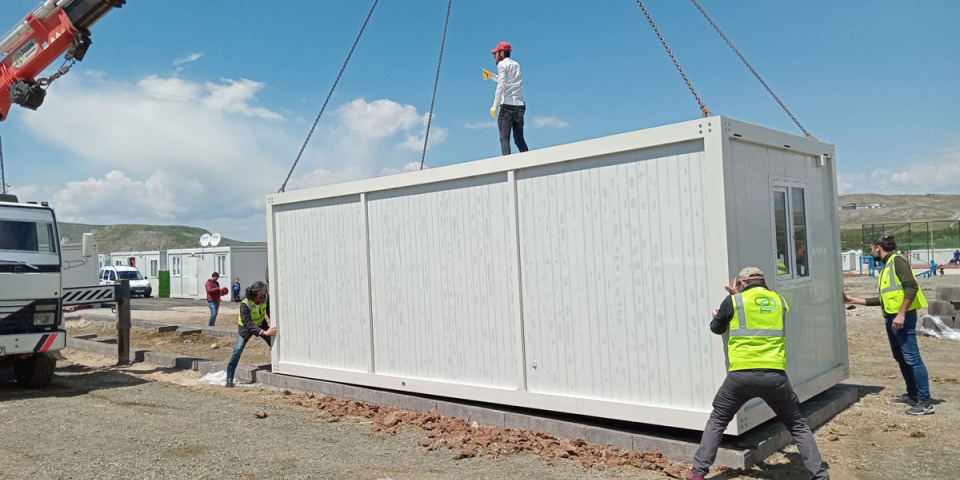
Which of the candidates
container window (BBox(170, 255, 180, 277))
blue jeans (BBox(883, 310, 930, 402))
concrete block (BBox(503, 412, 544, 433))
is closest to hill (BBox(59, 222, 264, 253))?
container window (BBox(170, 255, 180, 277))

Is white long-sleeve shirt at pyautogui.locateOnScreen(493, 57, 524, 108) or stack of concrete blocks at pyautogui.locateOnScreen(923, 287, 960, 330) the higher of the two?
white long-sleeve shirt at pyautogui.locateOnScreen(493, 57, 524, 108)

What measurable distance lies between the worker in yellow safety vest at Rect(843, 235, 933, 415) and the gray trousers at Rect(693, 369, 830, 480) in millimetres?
2826

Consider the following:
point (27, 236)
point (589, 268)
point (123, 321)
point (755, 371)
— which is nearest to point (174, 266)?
point (123, 321)

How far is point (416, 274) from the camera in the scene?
7996mm

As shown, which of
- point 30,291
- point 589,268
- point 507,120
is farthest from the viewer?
point 30,291

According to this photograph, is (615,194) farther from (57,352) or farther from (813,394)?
(57,352)

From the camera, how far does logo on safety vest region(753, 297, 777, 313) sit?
4.85 meters

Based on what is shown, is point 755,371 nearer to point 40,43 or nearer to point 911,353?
point 911,353

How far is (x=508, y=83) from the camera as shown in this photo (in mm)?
7977

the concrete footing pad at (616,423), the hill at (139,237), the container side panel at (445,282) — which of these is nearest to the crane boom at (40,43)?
the container side panel at (445,282)

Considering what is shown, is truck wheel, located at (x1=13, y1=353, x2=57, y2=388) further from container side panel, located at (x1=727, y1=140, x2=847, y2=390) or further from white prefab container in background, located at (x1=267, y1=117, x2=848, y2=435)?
container side panel, located at (x1=727, y1=140, x2=847, y2=390)

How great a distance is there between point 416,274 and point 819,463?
469 cm

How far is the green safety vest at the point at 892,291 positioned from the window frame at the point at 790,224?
91 centimetres

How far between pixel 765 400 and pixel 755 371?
22 cm
